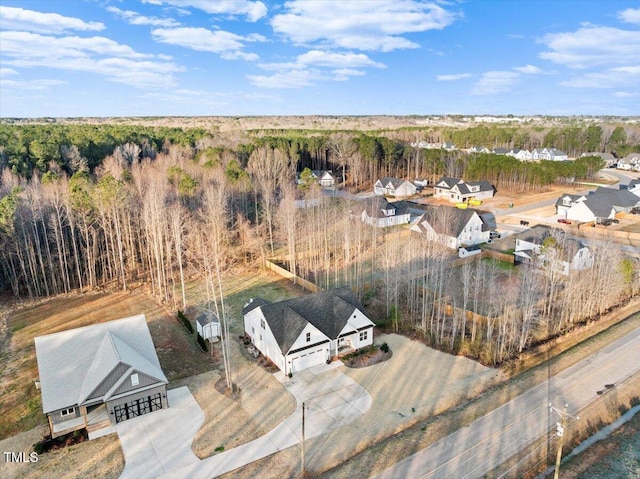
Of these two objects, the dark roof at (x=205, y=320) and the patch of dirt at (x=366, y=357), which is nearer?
the patch of dirt at (x=366, y=357)


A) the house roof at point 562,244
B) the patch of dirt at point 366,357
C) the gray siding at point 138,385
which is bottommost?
the patch of dirt at point 366,357

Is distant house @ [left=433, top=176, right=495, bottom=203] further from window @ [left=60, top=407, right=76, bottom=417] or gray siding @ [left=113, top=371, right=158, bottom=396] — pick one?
window @ [left=60, top=407, right=76, bottom=417]

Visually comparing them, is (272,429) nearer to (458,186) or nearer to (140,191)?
(140,191)

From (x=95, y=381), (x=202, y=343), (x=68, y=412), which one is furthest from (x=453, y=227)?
(x=68, y=412)

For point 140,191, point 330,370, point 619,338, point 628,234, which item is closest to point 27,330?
point 140,191

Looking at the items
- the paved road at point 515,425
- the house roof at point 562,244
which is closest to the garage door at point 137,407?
the paved road at point 515,425

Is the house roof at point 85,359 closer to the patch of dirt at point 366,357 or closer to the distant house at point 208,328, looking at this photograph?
the distant house at point 208,328

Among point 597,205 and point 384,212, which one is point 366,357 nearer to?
point 384,212
